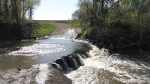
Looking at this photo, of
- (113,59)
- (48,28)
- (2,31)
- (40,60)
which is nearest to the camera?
(40,60)

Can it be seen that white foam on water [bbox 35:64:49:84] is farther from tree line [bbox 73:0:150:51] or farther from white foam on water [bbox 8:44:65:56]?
tree line [bbox 73:0:150:51]

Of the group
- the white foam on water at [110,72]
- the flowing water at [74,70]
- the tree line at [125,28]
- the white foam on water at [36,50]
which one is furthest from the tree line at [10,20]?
the white foam on water at [110,72]

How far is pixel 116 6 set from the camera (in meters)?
39.7

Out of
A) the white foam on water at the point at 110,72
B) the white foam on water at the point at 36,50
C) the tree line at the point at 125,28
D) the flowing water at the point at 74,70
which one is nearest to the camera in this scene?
the flowing water at the point at 74,70

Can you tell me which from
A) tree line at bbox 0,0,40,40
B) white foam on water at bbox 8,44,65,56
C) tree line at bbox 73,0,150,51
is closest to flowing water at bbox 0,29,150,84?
white foam on water at bbox 8,44,65,56

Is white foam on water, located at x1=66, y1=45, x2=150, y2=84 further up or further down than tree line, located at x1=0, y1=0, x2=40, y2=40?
further down

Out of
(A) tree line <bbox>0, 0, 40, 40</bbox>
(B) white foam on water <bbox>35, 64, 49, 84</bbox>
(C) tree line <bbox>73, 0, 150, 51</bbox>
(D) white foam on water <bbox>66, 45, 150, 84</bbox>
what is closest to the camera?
(B) white foam on water <bbox>35, 64, 49, 84</bbox>

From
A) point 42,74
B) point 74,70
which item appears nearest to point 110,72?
point 74,70

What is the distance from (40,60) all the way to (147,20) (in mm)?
16698

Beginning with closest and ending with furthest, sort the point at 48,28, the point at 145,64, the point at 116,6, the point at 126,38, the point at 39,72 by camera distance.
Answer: the point at 39,72, the point at 145,64, the point at 126,38, the point at 116,6, the point at 48,28

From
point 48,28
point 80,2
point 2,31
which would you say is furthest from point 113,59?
point 48,28

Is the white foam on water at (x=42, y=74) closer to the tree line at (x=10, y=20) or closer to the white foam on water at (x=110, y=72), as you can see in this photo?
the white foam on water at (x=110, y=72)

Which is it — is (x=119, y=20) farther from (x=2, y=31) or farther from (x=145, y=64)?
(x=2, y=31)

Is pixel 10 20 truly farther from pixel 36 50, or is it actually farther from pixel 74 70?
pixel 74 70
